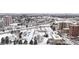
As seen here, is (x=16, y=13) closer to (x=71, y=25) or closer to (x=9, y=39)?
(x=9, y=39)

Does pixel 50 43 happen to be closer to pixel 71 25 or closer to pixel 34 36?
pixel 34 36

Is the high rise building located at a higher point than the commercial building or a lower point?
higher

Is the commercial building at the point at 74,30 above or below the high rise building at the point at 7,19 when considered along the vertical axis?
below

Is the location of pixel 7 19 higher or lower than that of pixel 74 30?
higher
